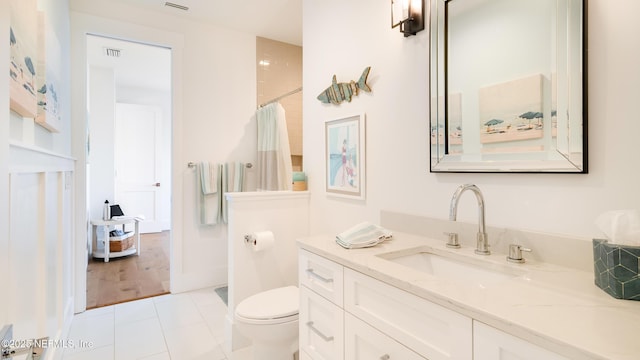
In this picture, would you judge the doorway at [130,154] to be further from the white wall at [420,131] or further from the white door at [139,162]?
the white wall at [420,131]

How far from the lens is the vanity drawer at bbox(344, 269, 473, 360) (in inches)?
30.5

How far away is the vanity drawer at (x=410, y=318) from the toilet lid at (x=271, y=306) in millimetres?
659

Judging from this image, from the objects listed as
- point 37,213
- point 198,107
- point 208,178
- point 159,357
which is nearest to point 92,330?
point 159,357

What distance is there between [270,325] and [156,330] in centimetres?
123

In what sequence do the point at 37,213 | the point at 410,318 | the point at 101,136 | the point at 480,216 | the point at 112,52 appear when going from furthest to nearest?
the point at 101,136
the point at 112,52
the point at 37,213
the point at 480,216
the point at 410,318

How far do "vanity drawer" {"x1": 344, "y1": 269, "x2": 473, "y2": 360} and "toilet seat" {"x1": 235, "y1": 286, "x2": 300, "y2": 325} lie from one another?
64 cm

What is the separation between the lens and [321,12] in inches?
86.8

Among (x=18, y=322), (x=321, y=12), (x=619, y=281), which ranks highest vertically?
(x=321, y=12)

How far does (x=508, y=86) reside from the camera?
3.79ft

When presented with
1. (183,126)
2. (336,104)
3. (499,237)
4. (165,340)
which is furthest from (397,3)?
(165,340)

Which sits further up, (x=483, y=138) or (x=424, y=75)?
(x=424, y=75)

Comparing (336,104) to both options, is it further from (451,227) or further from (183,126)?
(183,126)

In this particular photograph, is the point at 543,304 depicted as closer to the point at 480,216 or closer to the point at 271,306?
the point at 480,216

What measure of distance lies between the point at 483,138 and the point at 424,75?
0.43 metres
